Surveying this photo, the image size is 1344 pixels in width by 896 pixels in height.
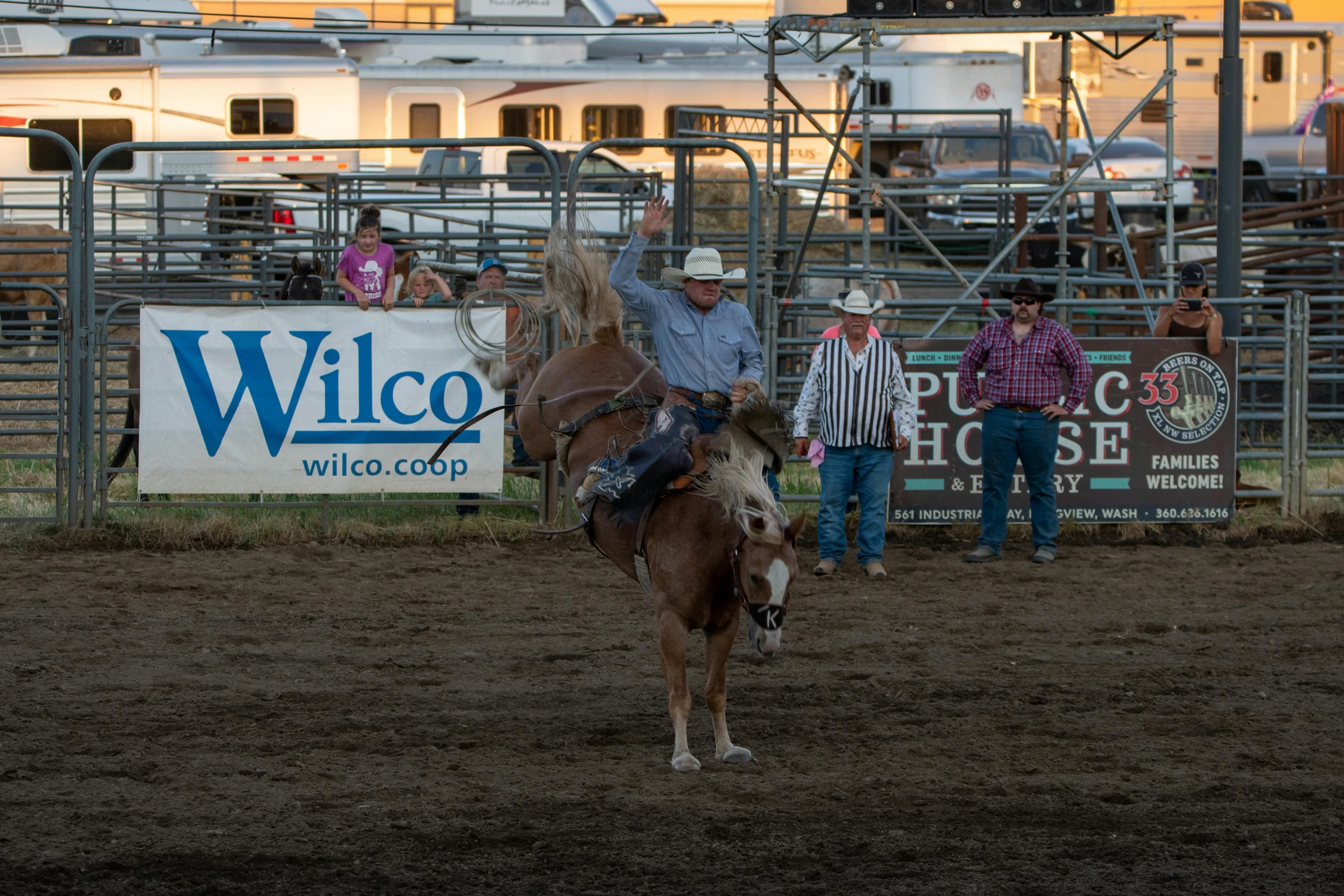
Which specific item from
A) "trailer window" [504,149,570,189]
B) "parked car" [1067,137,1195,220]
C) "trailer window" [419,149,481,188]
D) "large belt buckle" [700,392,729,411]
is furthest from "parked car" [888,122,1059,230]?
"large belt buckle" [700,392,729,411]

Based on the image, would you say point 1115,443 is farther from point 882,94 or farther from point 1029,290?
point 882,94

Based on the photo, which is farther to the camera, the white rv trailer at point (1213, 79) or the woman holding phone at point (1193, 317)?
the white rv trailer at point (1213, 79)

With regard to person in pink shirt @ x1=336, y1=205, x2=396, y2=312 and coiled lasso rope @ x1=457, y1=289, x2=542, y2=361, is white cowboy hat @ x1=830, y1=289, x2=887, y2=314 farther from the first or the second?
person in pink shirt @ x1=336, y1=205, x2=396, y2=312

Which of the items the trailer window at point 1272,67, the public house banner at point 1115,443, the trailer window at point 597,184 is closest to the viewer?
the public house banner at point 1115,443

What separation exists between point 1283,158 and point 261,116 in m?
18.8

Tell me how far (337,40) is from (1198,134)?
53.7 ft

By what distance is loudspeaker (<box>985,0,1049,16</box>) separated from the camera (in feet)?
38.7

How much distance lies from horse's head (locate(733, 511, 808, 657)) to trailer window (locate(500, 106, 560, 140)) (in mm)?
19403

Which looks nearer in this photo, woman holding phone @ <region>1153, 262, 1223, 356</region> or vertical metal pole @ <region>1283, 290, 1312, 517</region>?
woman holding phone @ <region>1153, 262, 1223, 356</region>

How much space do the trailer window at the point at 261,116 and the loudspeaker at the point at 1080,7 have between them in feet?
45.6

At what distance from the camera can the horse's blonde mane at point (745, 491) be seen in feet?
18.2

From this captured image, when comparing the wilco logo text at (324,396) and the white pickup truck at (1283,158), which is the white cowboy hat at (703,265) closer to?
the wilco logo text at (324,396)

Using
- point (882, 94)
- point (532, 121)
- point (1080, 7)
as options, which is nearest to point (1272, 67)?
point (882, 94)

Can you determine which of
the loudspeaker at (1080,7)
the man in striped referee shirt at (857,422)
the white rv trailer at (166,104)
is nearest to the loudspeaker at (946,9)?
the loudspeaker at (1080,7)
